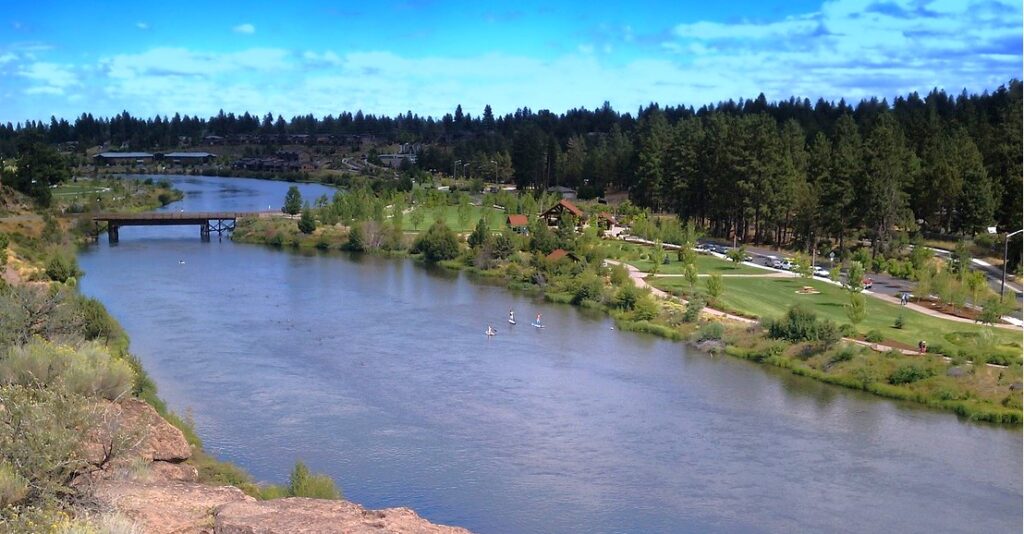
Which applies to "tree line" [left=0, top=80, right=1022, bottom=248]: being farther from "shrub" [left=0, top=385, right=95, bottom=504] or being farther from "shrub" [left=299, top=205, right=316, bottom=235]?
"shrub" [left=0, top=385, right=95, bottom=504]

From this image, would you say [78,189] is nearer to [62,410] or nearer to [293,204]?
[293,204]

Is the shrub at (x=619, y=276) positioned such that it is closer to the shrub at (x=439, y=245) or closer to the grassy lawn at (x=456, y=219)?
the shrub at (x=439, y=245)

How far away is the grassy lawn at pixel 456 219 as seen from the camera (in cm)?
8500

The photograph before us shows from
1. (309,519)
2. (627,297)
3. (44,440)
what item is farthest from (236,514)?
(627,297)

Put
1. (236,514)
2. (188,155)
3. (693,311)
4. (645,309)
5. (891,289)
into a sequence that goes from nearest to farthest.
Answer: (236,514) → (693,311) → (645,309) → (891,289) → (188,155)

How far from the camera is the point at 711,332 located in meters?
44.4

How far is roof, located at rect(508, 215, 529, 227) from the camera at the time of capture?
82.8m

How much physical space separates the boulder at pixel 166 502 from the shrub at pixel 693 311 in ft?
95.1

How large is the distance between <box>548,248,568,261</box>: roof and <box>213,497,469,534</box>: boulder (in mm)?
42780

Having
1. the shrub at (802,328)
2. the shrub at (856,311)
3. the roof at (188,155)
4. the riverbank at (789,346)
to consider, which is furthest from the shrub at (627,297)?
the roof at (188,155)

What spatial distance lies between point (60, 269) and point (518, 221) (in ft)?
121

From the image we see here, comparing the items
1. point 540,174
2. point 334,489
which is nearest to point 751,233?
point 540,174

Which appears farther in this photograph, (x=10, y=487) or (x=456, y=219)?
(x=456, y=219)

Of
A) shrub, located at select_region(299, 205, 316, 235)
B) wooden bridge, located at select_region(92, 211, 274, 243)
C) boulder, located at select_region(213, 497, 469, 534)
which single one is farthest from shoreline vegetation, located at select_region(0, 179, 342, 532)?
wooden bridge, located at select_region(92, 211, 274, 243)
